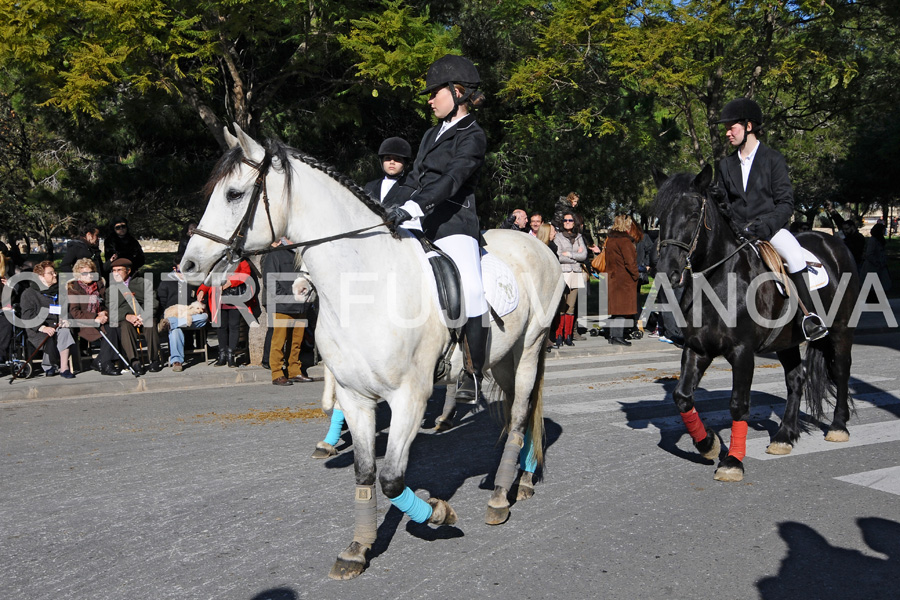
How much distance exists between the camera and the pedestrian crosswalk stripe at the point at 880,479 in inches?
226

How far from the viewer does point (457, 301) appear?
486 centimetres

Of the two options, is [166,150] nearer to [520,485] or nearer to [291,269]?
[291,269]

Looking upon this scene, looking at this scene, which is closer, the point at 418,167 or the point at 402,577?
the point at 402,577

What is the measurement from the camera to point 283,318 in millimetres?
10820

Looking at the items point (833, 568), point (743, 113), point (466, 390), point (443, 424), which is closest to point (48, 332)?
point (443, 424)

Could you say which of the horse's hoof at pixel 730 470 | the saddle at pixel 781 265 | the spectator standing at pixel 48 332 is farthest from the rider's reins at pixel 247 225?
the spectator standing at pixel 48 332

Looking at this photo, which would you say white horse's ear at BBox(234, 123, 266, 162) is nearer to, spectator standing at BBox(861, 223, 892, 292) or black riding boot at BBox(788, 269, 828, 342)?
black riding boot at BBox(788, 269, 828, 342)

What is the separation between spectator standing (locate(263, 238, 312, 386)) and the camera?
10.4 meters

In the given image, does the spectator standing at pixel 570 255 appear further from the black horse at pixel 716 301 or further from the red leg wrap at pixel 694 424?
the red leg wrap at pixel 694 424

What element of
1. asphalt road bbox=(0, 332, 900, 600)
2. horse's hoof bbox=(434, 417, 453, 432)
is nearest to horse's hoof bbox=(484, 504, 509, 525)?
asphalt road bbox=(0, 332, 900, 600)

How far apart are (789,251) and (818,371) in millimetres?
1504

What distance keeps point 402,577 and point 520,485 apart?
161 cm

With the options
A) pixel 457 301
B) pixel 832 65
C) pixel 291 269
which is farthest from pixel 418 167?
pixel 832 65

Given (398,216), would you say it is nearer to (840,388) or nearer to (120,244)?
(840,388)
